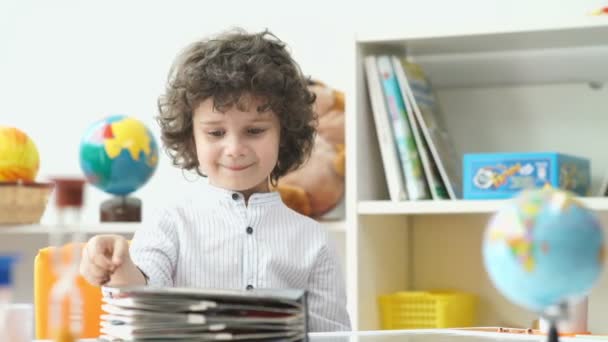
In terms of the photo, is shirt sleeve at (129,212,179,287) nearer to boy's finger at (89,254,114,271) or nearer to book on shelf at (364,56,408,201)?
boy's finger at (89,254,114,271)

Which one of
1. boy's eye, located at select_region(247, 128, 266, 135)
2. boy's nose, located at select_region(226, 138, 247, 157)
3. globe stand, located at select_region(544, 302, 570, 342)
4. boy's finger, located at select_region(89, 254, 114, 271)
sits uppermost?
boy's eye, located at select_region(247, 128, 266, 135)

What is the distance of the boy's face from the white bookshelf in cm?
63

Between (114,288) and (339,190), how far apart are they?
1.44 metres

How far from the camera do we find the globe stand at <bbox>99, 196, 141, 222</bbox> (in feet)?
7.71

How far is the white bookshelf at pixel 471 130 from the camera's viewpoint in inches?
79.7

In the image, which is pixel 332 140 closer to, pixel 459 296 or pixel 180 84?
pixel 459 296

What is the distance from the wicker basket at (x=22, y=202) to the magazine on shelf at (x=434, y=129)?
0.87 meters

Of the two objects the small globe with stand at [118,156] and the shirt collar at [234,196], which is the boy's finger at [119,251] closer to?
the shirt collar at [234,196]

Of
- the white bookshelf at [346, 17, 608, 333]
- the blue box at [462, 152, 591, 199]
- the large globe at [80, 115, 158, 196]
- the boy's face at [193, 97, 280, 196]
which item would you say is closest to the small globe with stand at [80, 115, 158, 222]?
the large globe at [80, 115, 158, 196]

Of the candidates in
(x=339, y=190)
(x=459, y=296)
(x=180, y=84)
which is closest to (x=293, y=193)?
(x=339, y=190)

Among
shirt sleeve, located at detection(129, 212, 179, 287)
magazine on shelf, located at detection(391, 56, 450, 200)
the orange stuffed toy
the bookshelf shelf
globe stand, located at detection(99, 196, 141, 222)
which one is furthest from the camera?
globe stand, located at detection(99, 196, 141, 222)

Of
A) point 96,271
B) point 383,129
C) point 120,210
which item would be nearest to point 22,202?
point 120,210

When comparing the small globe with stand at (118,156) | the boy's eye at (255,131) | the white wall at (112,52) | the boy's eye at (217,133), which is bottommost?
the boy's eye at (217,133)

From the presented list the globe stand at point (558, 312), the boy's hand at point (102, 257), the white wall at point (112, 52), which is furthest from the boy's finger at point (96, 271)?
the white wall at point (112, 52)
